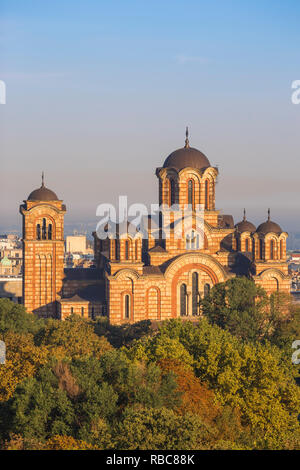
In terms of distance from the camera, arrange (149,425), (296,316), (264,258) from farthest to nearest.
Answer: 1. (264,258)
2. (296,316)
3. (149,425)

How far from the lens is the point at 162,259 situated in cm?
5691

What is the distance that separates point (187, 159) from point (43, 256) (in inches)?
491

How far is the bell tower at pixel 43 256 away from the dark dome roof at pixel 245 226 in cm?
1384

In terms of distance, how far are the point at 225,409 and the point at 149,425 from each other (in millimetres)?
4988

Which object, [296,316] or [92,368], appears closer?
[92,368]

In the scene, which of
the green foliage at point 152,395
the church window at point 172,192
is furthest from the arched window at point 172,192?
the green foliage at point 152,395

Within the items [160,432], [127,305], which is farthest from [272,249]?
[160,432]

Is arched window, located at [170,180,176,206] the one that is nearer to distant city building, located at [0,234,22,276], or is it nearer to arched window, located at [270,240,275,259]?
arched window, located at [270,240,275,259]

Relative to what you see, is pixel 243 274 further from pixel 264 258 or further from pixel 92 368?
pixel 92 368

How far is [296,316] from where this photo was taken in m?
46.5

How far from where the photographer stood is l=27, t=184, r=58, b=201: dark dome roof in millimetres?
58312

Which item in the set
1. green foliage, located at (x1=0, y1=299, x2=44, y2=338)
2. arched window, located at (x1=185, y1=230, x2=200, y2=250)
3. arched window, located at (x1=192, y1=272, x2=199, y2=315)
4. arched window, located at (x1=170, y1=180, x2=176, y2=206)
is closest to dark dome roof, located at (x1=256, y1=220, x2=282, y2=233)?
arched window, located at (x1=185, y1=230, x2=200, y2=250)
